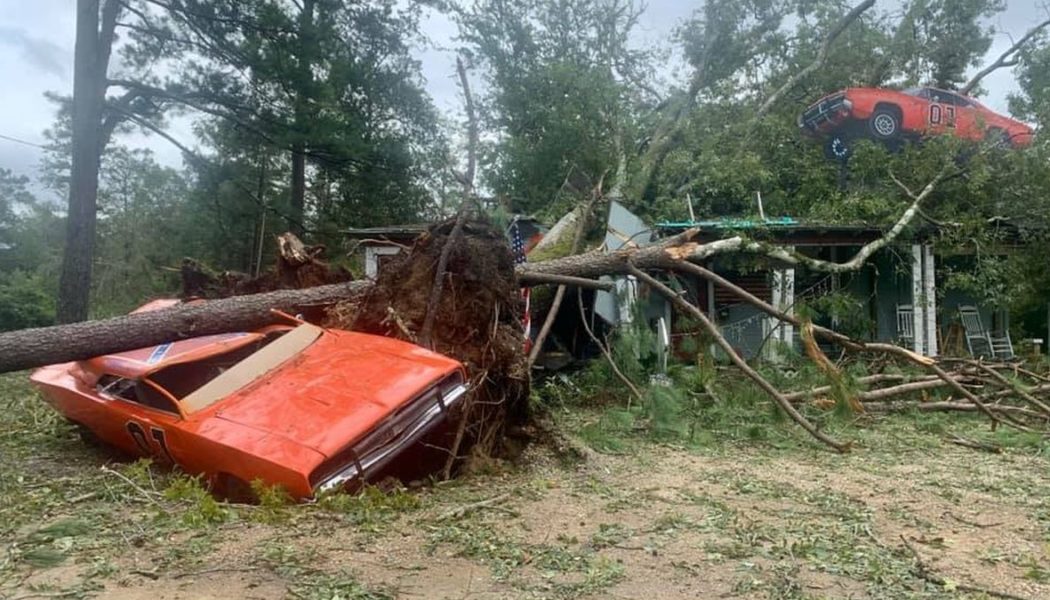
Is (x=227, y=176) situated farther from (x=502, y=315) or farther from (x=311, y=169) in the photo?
(x=502, y=315)

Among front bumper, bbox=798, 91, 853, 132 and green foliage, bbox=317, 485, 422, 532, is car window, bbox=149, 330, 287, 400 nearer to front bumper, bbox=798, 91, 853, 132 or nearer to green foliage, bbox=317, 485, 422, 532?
green foliage, bbox=317, 485, 422, 532

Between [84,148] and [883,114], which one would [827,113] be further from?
[84,148]

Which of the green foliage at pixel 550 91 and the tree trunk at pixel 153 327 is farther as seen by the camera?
the green foliage at pixel 550 91

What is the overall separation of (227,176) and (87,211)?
313 centimetres

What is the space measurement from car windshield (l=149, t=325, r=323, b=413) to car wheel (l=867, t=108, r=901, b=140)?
40.6ft

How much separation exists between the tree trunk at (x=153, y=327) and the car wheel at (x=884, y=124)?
444 inches

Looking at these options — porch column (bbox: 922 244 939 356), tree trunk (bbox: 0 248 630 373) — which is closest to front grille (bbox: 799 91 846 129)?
porch column (bbox: 922 244 939 356)

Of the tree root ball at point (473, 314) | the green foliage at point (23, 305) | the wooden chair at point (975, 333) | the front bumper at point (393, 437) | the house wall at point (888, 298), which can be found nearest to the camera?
the front bumper at point (393, 437)

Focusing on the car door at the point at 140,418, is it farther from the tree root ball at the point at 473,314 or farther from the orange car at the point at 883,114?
the orange car at the point at 883,114

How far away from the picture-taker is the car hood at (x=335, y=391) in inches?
180

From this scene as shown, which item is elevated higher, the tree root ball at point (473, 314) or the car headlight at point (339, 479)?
the tree root ball at point (473, 314)

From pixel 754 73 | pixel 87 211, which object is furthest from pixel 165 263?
pixel 754 73

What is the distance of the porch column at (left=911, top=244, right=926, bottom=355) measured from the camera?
12781mm

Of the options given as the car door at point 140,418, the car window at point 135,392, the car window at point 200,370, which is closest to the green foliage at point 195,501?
the car door at point 140,418
